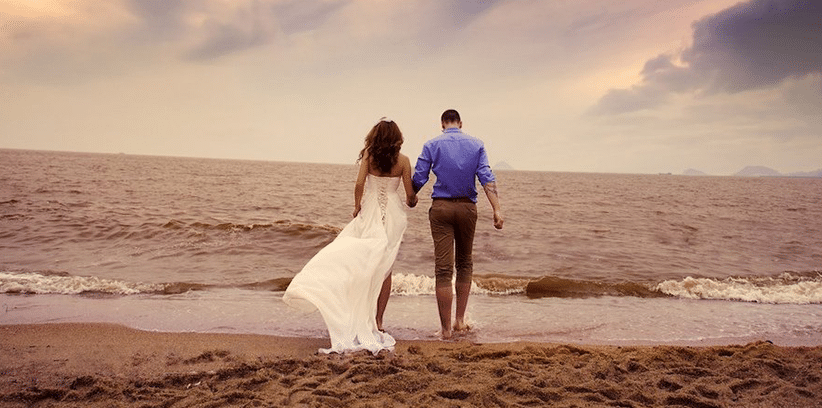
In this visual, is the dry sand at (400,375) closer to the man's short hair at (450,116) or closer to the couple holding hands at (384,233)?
the couple holding hands at (384,233)

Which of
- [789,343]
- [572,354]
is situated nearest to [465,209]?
[572,354]

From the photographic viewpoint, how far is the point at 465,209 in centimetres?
565

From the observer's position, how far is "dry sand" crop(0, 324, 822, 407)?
12.2 ft

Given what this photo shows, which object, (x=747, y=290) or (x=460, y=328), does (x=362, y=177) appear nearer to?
(x=460, y=328)

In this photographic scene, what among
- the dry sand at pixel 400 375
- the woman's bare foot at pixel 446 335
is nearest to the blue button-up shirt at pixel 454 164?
the woman's bare foot at pixel 446 335

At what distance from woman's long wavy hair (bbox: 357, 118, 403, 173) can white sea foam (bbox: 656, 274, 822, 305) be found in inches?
234

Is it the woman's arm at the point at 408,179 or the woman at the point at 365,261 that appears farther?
the woman's arm at the point at 408,179

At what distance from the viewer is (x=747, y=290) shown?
901 cm

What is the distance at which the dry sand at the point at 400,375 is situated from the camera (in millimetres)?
3725

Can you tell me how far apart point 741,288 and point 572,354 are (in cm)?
599

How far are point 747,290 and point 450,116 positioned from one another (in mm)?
6580

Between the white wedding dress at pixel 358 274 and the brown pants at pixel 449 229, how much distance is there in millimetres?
385

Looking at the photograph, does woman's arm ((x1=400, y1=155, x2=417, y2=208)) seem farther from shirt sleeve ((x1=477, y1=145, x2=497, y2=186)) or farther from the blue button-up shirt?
shirt sleeve ((x1=477, y1=145, x2=497, y2=186))

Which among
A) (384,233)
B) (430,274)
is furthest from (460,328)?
(430,274)
